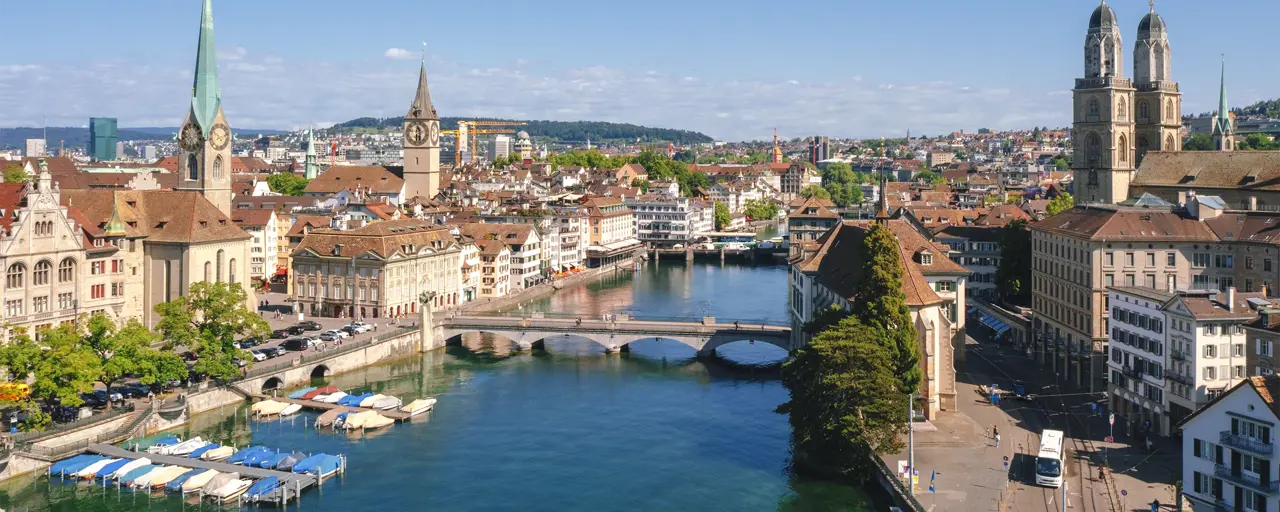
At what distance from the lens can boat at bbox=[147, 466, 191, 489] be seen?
39.0 meters

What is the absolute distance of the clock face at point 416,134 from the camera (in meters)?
128

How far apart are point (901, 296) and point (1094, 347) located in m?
11.2

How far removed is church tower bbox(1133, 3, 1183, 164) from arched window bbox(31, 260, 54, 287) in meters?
57.4

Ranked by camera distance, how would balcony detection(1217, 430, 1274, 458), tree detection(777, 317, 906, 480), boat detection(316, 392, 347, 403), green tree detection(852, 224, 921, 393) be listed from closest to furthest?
balcony detection(1217, 430, 1274, 458)
tree detection(777, 317, 906, 480)
green tree detection(852, 224, 921, 393)
boat detection(316, 392, 347, 403)

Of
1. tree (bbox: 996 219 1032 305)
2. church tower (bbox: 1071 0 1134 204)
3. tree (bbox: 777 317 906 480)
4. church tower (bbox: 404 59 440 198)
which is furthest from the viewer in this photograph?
church tower (bbox: 404 59 440 198)

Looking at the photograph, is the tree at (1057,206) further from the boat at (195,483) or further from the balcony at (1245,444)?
the boat at (195,483)

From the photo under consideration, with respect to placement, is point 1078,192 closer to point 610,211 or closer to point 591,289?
point 591,289

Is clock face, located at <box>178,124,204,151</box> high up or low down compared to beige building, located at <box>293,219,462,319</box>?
up

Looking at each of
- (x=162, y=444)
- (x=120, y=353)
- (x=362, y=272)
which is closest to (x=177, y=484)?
(x=162, y=444)

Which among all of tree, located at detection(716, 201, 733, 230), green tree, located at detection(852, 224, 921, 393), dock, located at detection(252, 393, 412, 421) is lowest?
dock, located at detection(252, 393, 412, 421)

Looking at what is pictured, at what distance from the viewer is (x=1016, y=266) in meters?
66.8

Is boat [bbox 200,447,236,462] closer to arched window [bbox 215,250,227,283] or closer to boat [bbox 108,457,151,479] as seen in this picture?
boat [bbox 108,457,151,479]

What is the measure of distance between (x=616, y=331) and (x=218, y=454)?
82.7ft

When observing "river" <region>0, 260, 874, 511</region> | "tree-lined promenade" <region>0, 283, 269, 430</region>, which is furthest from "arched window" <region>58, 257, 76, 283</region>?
"river" <region>0, 260, 874, 511</region>
